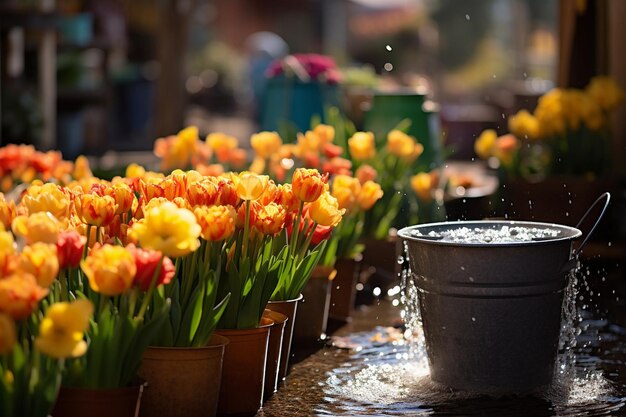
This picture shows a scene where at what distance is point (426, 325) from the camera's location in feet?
11.3

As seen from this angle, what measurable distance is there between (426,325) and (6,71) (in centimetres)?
825

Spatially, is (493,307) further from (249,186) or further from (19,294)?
(19,294)

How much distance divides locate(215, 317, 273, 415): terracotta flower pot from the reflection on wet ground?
0.25 ft

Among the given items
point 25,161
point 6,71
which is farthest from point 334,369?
point 6,71

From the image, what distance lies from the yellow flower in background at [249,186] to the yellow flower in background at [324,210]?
0.26 meters

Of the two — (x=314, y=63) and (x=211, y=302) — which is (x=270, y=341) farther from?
(x=314, y=63)

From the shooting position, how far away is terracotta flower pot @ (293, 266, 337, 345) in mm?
4086

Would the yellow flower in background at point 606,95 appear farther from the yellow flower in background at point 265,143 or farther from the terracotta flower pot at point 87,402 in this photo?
the terracotta flower pot at point 87,402

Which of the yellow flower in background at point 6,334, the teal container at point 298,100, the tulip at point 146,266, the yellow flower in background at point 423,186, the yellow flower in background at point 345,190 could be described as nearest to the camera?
the yellow flower in background at point 6,334

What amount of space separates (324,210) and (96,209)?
0.67m

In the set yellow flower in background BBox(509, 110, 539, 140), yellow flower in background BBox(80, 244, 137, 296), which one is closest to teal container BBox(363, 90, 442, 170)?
yellow flower in background BBox(509, 110, 539, 140)

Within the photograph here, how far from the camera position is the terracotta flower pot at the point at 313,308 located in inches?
161

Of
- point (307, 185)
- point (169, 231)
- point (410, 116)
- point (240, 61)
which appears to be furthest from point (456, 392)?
point (240, 61)

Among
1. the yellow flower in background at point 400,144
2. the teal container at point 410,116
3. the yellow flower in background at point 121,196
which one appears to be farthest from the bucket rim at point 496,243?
the teal container at point 410,116
